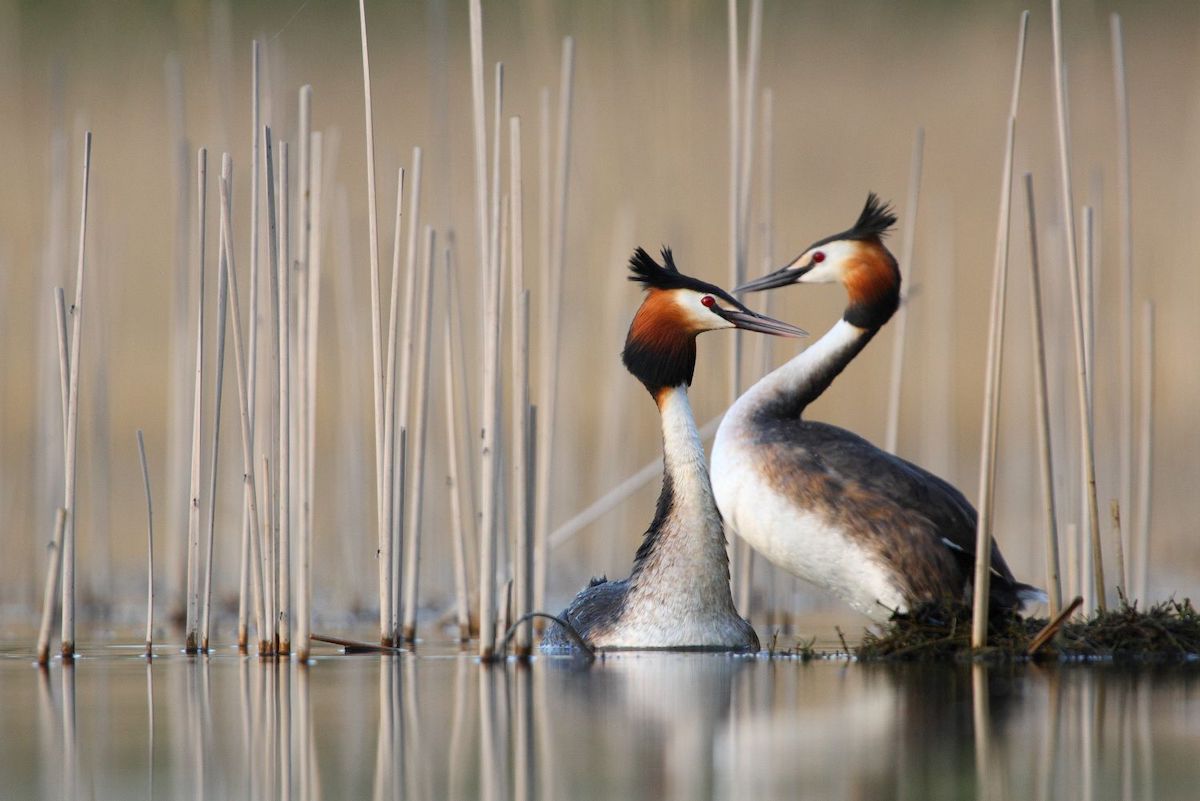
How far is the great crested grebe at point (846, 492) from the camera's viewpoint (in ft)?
28.5

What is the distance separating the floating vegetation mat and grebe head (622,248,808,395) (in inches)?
67.6

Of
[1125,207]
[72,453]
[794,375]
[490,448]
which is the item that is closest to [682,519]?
[794,375]

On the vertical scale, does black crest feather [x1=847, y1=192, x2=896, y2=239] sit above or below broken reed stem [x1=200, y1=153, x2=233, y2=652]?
above

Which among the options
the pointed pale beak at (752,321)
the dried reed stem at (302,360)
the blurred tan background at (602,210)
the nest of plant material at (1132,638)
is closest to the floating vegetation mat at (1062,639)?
the nest of plant material at (1132,638)

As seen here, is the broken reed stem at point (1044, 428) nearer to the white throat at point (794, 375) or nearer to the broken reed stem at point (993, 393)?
the broken reed stem at point (993, 393)

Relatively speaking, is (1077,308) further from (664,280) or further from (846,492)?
(664,280)

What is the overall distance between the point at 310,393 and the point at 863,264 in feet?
10.6

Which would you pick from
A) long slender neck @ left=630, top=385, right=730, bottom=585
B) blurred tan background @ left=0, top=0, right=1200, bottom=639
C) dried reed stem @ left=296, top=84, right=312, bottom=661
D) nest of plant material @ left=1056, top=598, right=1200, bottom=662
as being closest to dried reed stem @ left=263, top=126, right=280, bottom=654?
dried reed stem @ left=296, top=84, right=312, bottom=661

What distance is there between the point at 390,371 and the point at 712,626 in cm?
201

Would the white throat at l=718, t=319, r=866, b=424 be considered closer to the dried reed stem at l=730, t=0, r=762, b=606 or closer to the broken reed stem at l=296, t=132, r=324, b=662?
the dried reed stem at l=730, t=0, r=762, b=606

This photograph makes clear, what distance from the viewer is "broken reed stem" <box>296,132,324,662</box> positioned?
8.05 m

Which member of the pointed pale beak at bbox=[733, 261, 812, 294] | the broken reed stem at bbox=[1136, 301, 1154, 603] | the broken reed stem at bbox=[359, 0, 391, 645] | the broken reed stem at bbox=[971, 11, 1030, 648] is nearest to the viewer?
the broken reed stem at bbox=[971, 11, 1030, 648]

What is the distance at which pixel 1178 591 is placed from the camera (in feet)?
43.3

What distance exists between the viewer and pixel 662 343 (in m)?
9.29
